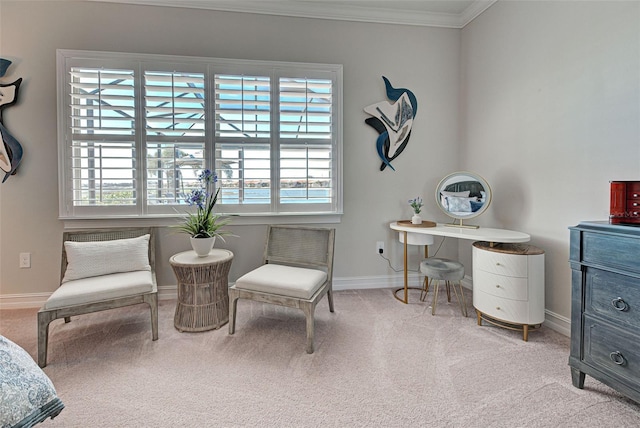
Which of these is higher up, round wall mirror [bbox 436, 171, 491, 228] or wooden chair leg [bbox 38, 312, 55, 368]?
round wall mirror [bbox 436, 171, 491, 228]

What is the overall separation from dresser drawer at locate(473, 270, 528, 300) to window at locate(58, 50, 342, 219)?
145 cm

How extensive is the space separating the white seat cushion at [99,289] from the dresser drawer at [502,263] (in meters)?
2.42

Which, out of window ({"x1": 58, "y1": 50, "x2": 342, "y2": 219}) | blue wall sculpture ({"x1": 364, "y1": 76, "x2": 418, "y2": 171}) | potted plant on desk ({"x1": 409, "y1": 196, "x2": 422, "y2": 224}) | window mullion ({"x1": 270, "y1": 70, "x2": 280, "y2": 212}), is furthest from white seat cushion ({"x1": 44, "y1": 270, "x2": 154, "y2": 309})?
blue wall sculpture ({"x1": 364, "y1": 76, "x2": 418, "y2": 171})

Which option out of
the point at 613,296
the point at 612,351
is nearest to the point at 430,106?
the point at 613,296

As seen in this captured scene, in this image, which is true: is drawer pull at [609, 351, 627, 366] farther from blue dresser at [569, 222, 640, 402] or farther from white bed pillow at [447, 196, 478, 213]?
white bed pillow at [447, 196, 478, 213]

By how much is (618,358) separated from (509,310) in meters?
0.74

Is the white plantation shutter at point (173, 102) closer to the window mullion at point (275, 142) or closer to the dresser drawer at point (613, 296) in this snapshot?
the window mullion at point (275, 142)

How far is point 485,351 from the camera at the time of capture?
2.05m

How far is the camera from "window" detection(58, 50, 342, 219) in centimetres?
279

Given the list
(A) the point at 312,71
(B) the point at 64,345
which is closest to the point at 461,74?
(A) the point at 312,71

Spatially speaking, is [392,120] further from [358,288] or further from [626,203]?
[626,203]

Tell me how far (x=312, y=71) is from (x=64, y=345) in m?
2.99

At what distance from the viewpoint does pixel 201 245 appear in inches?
95.0

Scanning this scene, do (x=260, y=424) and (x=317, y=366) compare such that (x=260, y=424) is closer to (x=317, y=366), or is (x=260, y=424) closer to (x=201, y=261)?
(x=317, y=366)
